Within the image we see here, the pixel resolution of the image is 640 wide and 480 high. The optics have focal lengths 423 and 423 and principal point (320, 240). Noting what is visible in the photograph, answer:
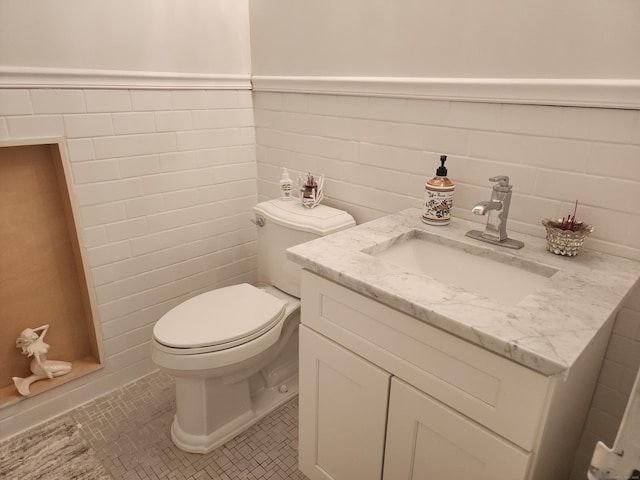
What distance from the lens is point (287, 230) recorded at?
1704 mm

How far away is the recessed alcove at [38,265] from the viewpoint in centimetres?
158

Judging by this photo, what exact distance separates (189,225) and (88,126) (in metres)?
0.61

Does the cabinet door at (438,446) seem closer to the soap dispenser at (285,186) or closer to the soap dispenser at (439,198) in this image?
the soap dispenser at (439,198)

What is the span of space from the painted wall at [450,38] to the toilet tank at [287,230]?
56 centimetres

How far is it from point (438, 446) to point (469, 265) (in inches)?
19.6

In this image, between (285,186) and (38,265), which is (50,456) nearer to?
(38,265)

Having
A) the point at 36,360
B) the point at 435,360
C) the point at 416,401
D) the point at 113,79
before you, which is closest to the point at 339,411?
the point at 416,401

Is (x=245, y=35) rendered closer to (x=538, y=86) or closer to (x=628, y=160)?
(x=538, y=86)

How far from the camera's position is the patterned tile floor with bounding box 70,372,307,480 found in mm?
1541

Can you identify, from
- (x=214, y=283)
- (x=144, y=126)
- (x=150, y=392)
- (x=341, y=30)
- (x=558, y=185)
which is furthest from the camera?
(x=214, y=283)

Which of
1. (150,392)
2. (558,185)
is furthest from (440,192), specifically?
(150,392)

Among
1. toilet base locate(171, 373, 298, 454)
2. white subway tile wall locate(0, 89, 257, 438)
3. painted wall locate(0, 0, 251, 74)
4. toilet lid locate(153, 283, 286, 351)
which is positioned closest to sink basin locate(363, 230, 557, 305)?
toilet lid locate(153, 283, 286, 351)

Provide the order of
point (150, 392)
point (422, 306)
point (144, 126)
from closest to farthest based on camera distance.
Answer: point (422, 306)
point (144, 126)
point (150, 392)

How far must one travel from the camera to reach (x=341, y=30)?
162cm
